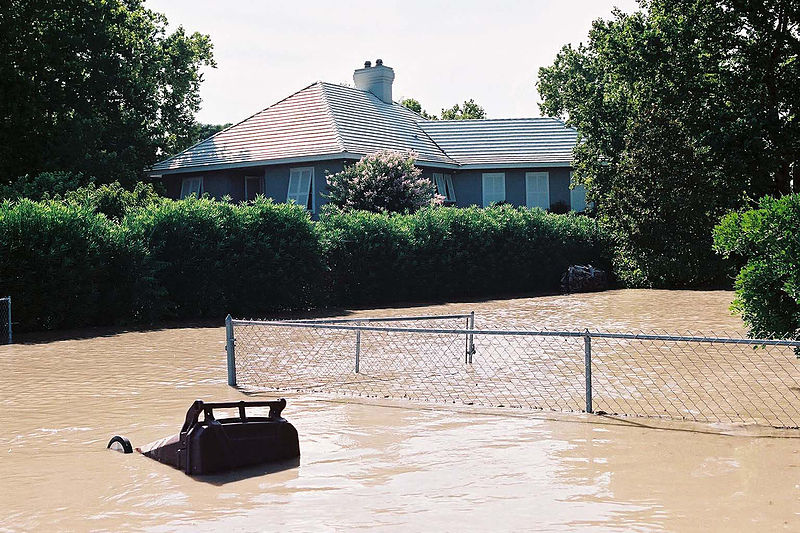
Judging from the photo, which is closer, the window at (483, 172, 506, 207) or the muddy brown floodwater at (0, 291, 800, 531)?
the muddy brown floodwater at (0, 291, 800, 531)

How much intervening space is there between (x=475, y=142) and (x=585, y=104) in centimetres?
829

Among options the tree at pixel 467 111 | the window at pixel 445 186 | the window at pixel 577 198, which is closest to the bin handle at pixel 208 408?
the window at pixel 445 186

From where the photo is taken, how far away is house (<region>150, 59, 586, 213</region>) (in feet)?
119

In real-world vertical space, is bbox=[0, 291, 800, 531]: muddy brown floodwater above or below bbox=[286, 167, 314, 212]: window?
below

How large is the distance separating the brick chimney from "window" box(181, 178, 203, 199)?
10366 mm

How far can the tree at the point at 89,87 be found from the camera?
114ft

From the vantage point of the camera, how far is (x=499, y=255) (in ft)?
102

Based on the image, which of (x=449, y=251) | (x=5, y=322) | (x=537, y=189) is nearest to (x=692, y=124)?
(x=449, y=251)

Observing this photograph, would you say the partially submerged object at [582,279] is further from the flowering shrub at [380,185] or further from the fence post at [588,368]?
the fence post at [588,368]

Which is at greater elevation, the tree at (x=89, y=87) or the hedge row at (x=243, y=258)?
the tree at (x=89, y=87)

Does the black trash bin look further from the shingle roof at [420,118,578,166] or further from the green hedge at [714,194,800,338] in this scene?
the shingle roof at [420,118,578,166]

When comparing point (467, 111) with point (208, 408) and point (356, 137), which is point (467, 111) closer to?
point (356, 137)

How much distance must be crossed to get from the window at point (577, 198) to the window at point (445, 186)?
5607 millimetres

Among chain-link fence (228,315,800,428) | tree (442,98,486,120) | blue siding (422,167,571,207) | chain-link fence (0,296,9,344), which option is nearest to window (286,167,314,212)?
blue siding (422,167,571,207)
